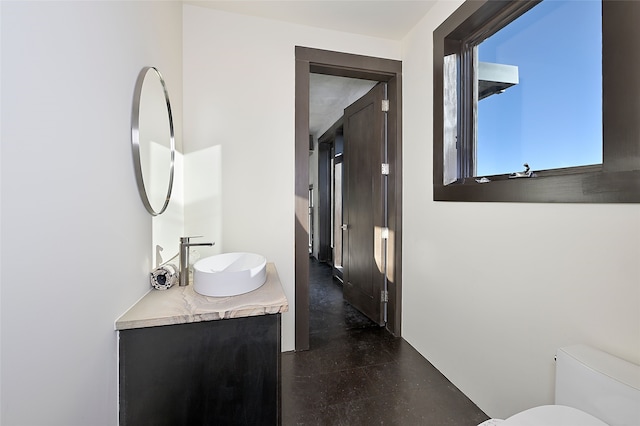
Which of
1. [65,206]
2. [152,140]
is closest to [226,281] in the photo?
[65,206]

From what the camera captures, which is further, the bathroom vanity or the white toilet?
the bathroom vanity

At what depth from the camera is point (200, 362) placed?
1129 millimetres

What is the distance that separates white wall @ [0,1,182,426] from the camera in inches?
24.4

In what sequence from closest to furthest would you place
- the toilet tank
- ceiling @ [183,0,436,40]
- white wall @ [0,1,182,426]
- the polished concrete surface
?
white wall @ [0,1,182,426]
the toilet tank
the polished concrete surface
ceiling @ [183,0,436,40]

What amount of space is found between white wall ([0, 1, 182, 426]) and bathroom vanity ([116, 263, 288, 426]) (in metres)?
0.07

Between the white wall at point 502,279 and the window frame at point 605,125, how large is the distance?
0.06 metres

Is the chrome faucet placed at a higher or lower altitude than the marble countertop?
higher

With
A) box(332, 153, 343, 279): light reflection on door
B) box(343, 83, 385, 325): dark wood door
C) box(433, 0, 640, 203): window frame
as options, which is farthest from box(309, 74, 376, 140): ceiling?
box(433, 0, 640, 203): window frame

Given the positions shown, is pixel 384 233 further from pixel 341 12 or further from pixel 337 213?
pixel 337 213

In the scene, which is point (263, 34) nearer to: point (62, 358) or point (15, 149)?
point (15, 149)

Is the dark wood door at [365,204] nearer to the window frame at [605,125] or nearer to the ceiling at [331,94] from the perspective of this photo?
the ceiling at [331,94]


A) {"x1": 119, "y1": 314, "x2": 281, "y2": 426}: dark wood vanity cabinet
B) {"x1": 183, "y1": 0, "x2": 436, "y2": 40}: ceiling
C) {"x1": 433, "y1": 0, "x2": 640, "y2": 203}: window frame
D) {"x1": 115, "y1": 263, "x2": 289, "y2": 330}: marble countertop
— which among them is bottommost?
{"x1": 119, "y1": 314, "x2": 281, "y2": 426}: dark wood vanity cabinet

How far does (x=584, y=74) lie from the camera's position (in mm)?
1198

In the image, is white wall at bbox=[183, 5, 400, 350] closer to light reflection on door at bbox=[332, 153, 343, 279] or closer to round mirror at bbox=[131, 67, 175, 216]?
round mirror at bbox=[131, 67, 175, 216]
